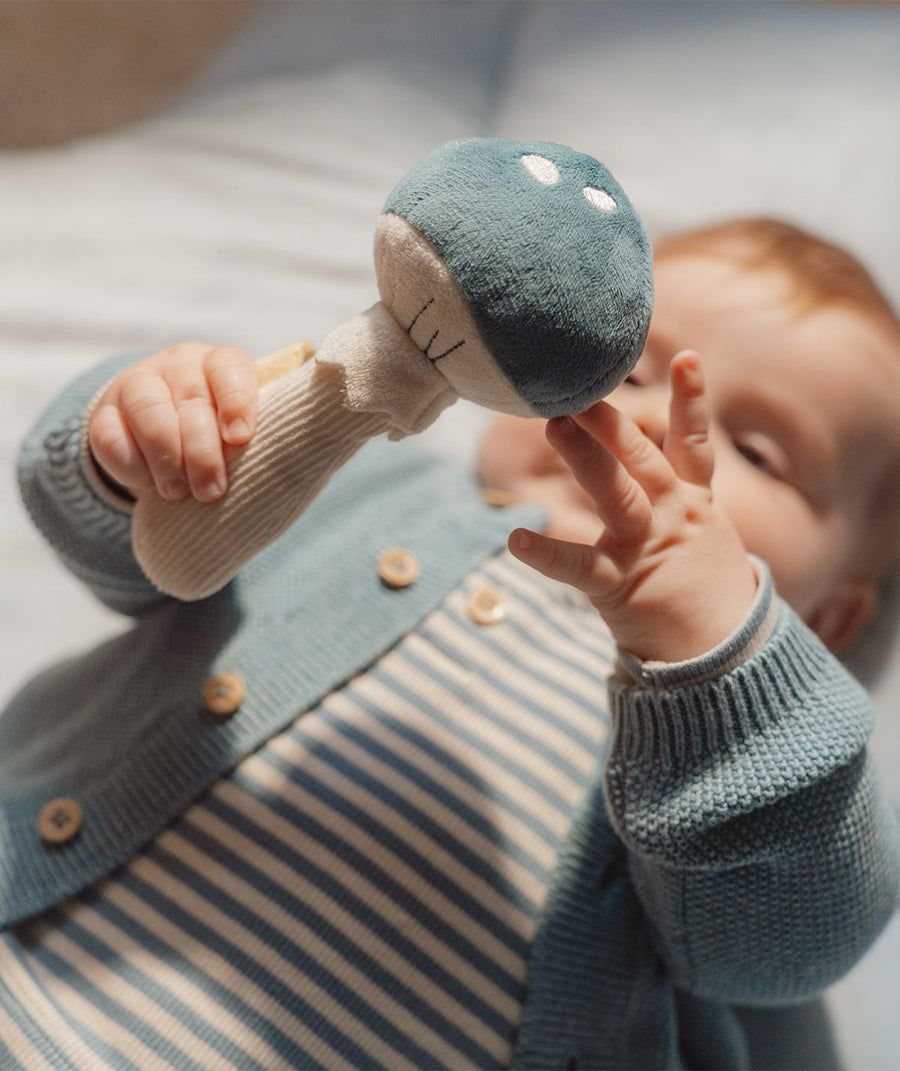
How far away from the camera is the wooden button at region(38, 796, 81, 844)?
2.26ft

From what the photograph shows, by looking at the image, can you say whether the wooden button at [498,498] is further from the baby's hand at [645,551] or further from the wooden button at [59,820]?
the wooden button at [59,820]

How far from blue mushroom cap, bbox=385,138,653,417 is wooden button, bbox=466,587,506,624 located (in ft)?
1.05

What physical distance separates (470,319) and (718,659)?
0.92 ft

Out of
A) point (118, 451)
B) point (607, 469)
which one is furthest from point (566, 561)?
point (118, 451)

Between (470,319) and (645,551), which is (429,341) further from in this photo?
(645,551)

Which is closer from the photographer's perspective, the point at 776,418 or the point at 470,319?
the point at 470,319

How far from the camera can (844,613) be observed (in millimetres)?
1001

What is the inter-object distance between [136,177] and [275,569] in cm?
70

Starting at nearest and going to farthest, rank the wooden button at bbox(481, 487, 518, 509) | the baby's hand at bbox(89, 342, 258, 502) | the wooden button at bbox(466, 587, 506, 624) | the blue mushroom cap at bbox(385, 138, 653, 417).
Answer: the blue mushroom cap at bbox(385, 138, 653, 417)
the baby's hand at bbox(89, 342, 258, 502)
the wooden button at bbox(466, 587, 506, 624)
the wooden button at bbox(481, 487, 518, 509)

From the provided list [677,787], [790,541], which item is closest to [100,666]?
[677,787]

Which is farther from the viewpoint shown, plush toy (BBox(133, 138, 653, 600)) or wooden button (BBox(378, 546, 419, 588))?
wooden button (BBox(378, 546, 419, 588))

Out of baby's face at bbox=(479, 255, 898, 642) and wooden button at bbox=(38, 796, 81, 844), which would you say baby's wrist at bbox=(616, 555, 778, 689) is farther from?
wooden button at bbox=(38, 796, 81, 844)

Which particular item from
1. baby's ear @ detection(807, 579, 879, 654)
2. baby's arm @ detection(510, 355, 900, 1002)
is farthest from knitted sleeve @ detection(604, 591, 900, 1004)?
baby's ear @ detection(807, 579, 879, 654)

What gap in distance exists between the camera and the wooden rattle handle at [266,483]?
20.6 inches
